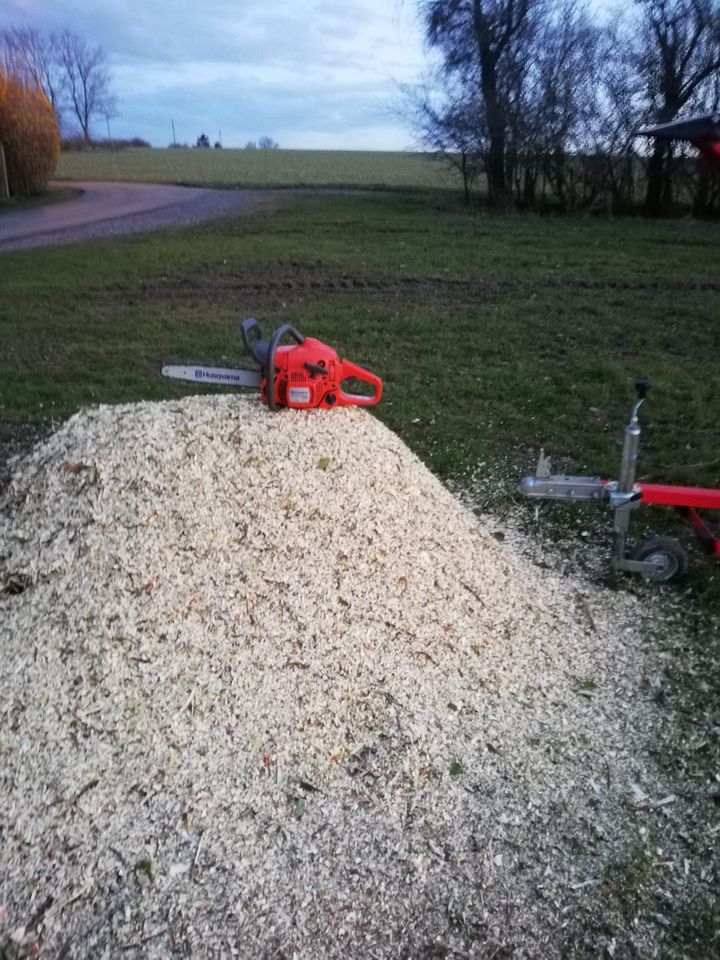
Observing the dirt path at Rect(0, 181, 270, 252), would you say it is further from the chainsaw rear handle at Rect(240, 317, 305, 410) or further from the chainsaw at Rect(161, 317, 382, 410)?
the chainsaw rear handle at Rect(240, 317, 305, 410)

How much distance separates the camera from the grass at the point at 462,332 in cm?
497

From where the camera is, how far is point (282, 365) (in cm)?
320

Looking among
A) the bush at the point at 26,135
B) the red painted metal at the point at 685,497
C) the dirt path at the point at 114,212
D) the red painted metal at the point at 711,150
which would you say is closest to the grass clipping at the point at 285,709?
the red painted metal at the point at 685,497

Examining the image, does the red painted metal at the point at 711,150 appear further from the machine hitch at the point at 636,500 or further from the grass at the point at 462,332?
the grass at the point at 462,332

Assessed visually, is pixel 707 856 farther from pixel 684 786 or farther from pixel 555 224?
pixel 555 224

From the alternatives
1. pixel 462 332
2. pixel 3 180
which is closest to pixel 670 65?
pixel 462 332

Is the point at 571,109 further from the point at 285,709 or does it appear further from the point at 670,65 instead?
the point at 285,709

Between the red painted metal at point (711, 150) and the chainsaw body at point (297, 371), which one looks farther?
the chainsaw body at point (297, 371)

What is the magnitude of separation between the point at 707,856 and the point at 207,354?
228 inches

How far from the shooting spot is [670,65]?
15.8m

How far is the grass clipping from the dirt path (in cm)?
1173

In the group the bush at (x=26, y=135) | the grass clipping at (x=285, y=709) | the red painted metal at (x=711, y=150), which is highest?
the bush at (x=26, y=135)

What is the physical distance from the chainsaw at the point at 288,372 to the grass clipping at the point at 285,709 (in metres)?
0.09

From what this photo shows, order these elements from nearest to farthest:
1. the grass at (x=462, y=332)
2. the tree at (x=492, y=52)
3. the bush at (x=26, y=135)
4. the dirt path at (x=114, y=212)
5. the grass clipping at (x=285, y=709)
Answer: the grass clipping at (x=285, y=709) → the grass at (x=462, y=332) → the dirt path at (x=114, y=212) → the tree at (x=492, y=52) → the bush at (x=26, y=135)
